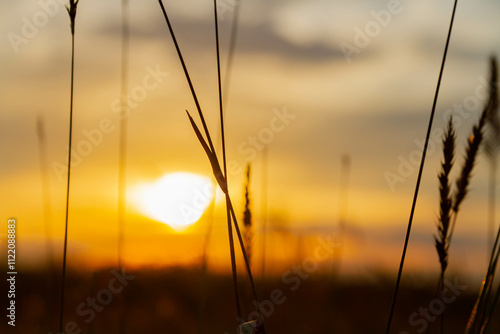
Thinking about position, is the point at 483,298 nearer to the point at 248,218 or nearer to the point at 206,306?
the point at 248,218

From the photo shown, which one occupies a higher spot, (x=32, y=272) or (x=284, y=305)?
(x=32, y=272)

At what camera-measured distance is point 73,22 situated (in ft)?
4.63

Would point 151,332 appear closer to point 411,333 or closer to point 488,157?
point 411,333

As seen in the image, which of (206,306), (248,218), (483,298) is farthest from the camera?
(206,306)

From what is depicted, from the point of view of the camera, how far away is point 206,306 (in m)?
3.94

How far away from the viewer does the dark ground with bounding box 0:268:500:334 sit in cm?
290

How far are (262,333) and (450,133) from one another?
0.68 metres

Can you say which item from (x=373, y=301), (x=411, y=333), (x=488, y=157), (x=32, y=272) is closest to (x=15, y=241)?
(x=32, y=272)

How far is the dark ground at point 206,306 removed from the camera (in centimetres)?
290

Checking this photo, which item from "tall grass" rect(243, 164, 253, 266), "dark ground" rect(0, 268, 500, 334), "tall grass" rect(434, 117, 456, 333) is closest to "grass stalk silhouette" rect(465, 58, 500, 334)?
"tall grass" rect(434, 117, 456, 333)

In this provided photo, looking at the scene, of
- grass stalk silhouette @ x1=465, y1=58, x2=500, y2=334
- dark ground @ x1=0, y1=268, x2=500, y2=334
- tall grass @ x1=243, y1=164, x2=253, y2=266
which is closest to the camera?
grass stalk silhouette @ x1=465, y1=58, x2=500, y2=334

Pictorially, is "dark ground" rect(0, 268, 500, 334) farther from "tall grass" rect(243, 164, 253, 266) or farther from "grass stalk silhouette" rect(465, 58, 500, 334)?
"grass stalk silhouette" rect(465, 58, 500, 334)

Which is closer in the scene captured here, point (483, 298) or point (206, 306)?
point (483, 298)

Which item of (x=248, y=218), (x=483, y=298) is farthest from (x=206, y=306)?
(x=483, y=298)
